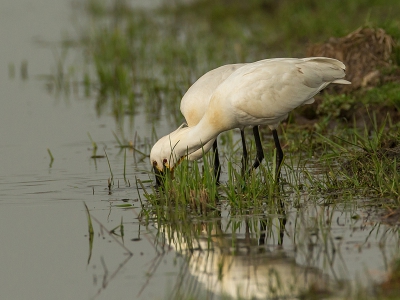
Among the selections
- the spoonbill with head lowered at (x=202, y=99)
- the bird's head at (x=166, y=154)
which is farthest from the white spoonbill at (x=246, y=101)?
the spoonbill with head lowered at (x=202, y=99)

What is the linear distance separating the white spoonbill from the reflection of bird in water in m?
1.36

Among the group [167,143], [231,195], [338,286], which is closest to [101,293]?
[338,286]

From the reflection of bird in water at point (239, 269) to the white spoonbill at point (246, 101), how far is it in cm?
136

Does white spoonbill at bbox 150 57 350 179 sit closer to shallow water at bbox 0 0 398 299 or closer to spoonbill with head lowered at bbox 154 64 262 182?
spoonbill with head lowered at bbox 154 64 262 182

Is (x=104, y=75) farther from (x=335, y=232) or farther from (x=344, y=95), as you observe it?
(x=335, y=232)

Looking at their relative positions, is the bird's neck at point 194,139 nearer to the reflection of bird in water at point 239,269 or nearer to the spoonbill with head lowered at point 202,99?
the spoonbill with head lowered at point 202,99

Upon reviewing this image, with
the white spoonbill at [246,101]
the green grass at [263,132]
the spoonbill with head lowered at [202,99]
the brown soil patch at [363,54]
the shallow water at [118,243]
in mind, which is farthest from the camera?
the brown soil patch at [363,54]

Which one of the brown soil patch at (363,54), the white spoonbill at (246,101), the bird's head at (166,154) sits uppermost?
the brown soil patch at (363,54)

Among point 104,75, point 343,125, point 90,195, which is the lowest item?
point 90,195

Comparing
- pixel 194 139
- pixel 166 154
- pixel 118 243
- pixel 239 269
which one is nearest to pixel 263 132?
pixel 194 139

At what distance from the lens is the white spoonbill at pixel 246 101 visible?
7793mm

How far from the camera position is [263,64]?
8055mm

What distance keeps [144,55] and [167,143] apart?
26.7 feet

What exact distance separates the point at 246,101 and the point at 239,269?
2.40 m
